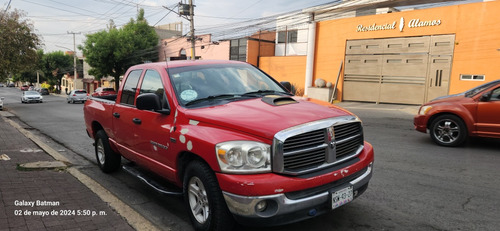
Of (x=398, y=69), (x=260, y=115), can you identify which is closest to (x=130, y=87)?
(x=260, y=115)

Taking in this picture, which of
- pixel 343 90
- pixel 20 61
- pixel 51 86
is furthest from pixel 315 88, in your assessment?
pixel 51 86

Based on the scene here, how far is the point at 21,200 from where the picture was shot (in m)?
4.20

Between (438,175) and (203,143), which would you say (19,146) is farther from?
(438,175)

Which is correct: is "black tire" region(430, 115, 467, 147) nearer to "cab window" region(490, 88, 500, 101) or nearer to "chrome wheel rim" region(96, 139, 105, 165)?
"cab window" region(490, 88, 500, 101)

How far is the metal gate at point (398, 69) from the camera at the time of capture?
58.0 feet

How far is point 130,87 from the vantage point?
487 cm

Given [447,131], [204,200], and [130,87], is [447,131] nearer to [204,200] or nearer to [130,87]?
[204,200]

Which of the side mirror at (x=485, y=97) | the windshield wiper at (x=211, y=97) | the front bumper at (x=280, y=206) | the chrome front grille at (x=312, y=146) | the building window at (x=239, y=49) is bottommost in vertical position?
the front bumper at (x=280, y=206)

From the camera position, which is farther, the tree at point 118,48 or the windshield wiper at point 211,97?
the tree at point 118,48

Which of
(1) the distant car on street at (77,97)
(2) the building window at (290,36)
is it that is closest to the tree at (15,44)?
(1) the distant car on street at (77,97)

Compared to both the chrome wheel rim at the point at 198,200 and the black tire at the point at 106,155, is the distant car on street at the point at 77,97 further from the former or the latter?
the chrome wheel rim at the point at 198,200

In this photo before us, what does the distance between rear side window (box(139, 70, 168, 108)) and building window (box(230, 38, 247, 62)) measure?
25.3 m

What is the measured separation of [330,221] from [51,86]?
79.0 m

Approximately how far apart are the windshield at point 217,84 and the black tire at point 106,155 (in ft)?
7.47
